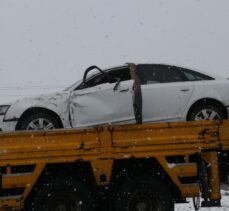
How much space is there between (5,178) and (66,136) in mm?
978

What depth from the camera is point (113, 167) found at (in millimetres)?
6781

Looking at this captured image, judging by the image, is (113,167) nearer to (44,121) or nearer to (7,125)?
(44,121)

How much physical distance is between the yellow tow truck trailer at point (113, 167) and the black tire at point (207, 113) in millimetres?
554

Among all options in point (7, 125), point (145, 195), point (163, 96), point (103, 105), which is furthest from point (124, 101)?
point (7, 125)

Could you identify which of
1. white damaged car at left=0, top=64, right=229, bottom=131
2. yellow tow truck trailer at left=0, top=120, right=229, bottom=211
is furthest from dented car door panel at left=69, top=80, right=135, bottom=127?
yellow tow truck trailer at left=0, top=120, right=229, bottom=211

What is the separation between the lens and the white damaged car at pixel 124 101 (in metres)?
7.29

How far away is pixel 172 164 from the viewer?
687 cm

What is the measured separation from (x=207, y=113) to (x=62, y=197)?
103 inches

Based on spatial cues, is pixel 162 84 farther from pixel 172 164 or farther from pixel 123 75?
pixel 172 164

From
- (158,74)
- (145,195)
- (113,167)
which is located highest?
(158,74)

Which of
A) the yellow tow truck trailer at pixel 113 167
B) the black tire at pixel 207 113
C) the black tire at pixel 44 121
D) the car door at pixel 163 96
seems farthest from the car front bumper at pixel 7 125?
the black tire at pixel 207 113

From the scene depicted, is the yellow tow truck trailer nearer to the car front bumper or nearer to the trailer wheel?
the trailer wheel

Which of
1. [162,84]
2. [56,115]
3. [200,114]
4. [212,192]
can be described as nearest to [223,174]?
[212,192]

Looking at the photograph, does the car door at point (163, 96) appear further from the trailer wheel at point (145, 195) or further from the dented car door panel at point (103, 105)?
the trailer wheel at point (145, 195)
